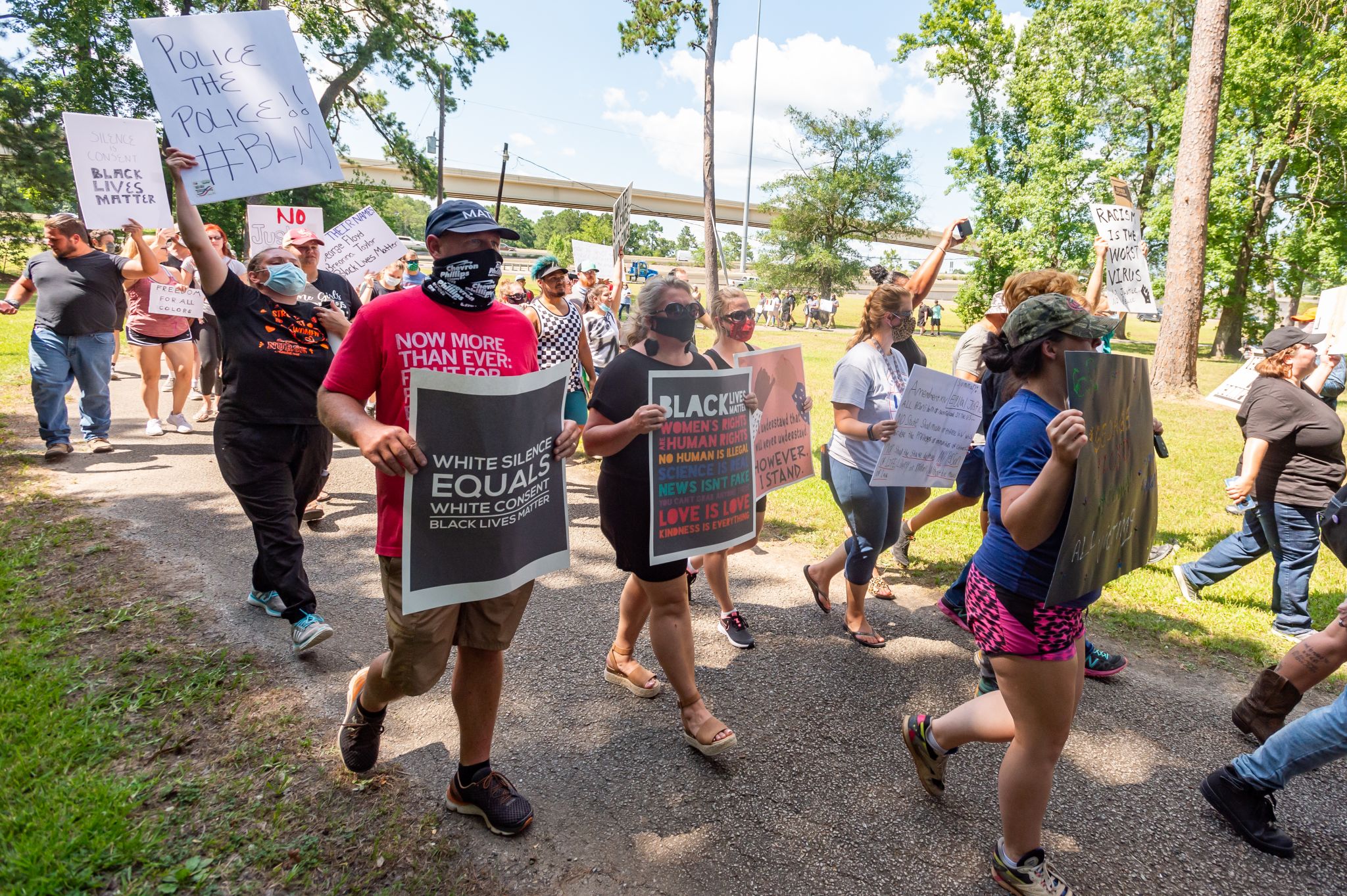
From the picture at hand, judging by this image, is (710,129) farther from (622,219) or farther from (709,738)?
(709,738)

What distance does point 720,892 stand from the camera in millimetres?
2471

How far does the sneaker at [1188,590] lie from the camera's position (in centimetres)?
510

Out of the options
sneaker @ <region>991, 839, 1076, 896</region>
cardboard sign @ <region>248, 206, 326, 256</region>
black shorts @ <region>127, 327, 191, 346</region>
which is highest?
cardboard sign @ <region>248, 206, 326, 256</region>

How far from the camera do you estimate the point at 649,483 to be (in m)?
3.14

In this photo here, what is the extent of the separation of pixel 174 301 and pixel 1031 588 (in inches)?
354

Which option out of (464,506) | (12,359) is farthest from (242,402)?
(12,359)

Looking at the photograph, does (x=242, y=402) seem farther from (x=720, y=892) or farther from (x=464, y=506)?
(x=720, y=892)

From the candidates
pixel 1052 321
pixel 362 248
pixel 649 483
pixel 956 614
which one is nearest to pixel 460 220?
pixel 649 483

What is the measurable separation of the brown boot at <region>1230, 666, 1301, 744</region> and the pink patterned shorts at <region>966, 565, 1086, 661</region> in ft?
5.46

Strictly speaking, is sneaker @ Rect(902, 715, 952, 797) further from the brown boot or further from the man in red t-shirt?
the brown boot

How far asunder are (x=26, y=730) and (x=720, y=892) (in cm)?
284

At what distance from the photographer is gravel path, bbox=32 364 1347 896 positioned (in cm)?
261

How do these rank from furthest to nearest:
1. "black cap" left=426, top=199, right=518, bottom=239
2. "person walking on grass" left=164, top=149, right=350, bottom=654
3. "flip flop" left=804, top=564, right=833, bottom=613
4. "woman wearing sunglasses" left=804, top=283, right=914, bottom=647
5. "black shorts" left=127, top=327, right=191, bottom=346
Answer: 1. "black shorts" left=127, top=327, right=191, bottom=346
2. "flip flop" left=804, top=564, right=833, bottom=613
3. "woman wearing sunglasses" left=804, top=283, right=914, bottom=647
4. "person walking on grass" left=164, top=149, right=350, bottom=654
5. "black cap" left=426, top=199, right=518, bottom=239

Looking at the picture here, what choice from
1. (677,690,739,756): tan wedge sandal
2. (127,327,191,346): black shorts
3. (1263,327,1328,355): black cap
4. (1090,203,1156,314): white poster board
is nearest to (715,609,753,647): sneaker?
(677,690,739,756): tan wedge sandal
